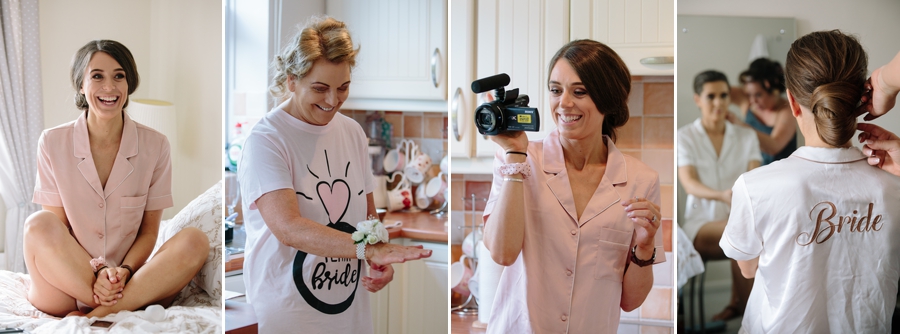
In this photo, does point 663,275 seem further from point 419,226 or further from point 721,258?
point 419,226

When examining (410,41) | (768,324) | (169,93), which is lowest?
(768,324)

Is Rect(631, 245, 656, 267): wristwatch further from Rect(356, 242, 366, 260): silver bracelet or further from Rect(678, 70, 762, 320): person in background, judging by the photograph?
Rect(356, 242, 366, 260): silver bracelet

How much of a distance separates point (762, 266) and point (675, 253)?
199mm

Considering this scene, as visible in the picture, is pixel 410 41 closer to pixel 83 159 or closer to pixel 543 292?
pixel 543 292

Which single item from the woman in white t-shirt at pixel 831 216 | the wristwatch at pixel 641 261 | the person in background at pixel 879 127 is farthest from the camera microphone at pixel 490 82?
the person in background at pixel 879 127

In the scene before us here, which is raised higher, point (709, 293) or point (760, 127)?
point (760, 127)

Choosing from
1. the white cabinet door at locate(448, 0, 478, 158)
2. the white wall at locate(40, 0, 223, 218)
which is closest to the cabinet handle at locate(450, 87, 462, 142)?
the white cabinet door at locate(448, 0, 478, 158)

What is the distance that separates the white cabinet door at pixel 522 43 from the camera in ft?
5.86

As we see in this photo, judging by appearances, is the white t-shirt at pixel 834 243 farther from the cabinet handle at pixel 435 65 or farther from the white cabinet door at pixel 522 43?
the cabinet handle at pixel 435 65

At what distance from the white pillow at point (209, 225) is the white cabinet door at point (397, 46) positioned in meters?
0.49

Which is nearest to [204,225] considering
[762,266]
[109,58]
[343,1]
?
[109,58]

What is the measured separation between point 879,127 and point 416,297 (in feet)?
3.71

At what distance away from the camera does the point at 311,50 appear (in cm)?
145

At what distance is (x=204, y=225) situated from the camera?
173 centimetres
